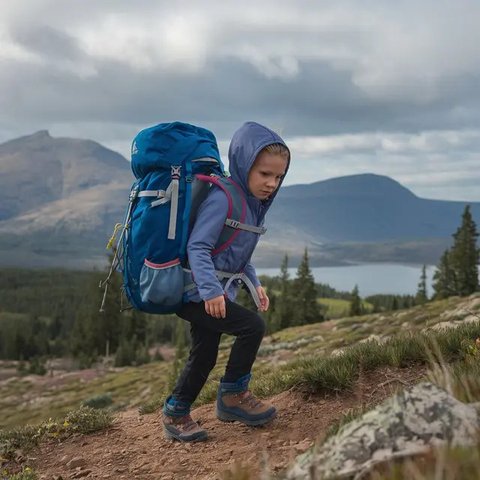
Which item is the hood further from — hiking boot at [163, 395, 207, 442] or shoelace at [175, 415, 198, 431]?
shoelace at [175, 415, 198, 431]

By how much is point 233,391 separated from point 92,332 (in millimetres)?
110363

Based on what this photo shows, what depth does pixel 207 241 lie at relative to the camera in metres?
5.47

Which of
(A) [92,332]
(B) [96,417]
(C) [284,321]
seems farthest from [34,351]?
(B) [96,417]

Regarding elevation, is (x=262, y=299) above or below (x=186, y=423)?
above

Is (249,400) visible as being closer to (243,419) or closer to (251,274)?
(243,419)

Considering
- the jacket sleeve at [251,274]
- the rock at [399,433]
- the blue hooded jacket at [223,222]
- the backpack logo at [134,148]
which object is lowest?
the rock at [399,433]

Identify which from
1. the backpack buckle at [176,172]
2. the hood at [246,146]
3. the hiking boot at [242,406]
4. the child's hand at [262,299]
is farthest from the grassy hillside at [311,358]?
the backpack buckle at [176,172]

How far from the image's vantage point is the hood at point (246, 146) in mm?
5543

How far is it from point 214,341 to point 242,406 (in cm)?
92

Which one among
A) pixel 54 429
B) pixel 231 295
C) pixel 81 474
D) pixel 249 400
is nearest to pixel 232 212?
pixel 231 295

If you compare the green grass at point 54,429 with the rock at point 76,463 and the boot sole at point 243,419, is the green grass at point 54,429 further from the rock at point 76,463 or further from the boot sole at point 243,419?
the boot sole at point 243,419

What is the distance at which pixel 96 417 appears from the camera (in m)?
7.73

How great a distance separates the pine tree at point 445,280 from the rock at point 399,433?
73336mm

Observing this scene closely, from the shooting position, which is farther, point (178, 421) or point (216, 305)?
point (178, 421)
